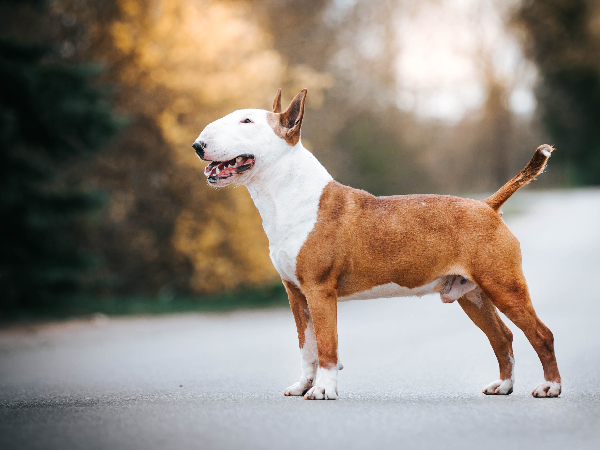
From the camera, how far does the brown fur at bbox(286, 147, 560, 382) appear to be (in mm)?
5262

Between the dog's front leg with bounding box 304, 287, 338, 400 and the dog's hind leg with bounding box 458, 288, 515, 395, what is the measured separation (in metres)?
1.16

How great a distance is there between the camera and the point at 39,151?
597 inches

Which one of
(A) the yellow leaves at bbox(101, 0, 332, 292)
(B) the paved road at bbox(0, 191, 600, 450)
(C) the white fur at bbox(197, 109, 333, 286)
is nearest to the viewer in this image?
(B) the paved road at bbox(0, 191, 600, 450)

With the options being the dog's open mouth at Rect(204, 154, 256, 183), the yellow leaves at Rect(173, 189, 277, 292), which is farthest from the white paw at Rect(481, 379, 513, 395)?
the yellow leaves at Rect(173, 189, 277, 292)

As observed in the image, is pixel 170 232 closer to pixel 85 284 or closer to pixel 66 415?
pixel 85 284

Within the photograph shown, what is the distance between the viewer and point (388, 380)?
6.77 meters

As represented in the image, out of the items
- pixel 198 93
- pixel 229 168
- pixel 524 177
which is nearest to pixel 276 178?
pixel 229 168

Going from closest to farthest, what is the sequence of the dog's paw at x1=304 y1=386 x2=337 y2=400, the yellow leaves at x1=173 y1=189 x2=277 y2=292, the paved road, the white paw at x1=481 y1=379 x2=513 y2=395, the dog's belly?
the paved road → the dog's paw at x1=304 y1=386 x2=337 y2=400 → the dog's belly → the white paw at x1=481 y1=379 x2=513 y2=395 → the yellow leaves at x1=173 y1=189 x2=277 y2=292

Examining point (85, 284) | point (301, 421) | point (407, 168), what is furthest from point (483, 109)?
point (301, 421)

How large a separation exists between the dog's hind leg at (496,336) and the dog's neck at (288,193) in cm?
143

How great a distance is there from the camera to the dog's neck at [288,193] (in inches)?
213

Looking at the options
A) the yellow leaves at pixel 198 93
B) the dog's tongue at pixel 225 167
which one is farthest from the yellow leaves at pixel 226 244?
the dog's tongue at pixel 225 167

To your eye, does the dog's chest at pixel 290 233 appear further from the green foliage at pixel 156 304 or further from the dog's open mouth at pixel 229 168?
the green foliage at pixel 156 304

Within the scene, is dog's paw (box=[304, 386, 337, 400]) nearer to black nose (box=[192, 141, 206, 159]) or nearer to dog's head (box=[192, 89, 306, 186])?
dog's head (box=[192, 89, 306, 186])
